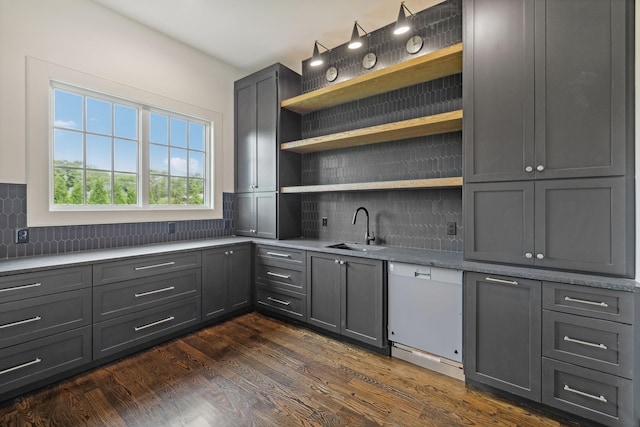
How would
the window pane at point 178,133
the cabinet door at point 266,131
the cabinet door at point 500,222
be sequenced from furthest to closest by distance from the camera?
the cabinet door at point 266,131, the window pane at point 178,133, the cabinet door at point 500,222

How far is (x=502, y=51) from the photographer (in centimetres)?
196

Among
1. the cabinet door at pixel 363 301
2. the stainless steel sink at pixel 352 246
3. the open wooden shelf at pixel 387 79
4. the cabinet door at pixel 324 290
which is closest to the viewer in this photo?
the open wooden shelf at pixel 387 79

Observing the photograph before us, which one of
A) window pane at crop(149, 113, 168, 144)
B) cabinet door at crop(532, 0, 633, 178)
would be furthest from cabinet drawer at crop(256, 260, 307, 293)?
cabinet door at crop(532, 0, 633, 178)

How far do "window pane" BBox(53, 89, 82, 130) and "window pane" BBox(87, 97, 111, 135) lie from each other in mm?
74

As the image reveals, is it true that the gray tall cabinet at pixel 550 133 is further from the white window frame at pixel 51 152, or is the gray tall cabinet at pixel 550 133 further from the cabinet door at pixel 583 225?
the white window frame at pixel 51 152

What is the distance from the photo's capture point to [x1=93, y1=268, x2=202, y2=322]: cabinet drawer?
2291 mm

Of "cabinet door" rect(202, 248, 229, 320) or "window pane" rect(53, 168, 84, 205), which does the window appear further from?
"cabinet door" rect(202, 248, 229, 320)

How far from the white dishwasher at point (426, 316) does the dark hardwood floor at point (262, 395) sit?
11 cm

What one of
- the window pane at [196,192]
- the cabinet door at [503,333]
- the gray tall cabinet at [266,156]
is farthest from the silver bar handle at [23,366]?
the cabinet door at [503,333]

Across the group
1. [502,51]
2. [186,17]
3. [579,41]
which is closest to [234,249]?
[186,17]

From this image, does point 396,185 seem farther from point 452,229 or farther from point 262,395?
point 262,395

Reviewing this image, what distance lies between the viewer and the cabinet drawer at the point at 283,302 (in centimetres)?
299

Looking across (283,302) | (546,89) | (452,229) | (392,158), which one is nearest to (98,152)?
(283,302)

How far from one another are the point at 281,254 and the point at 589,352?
2.46 meters
